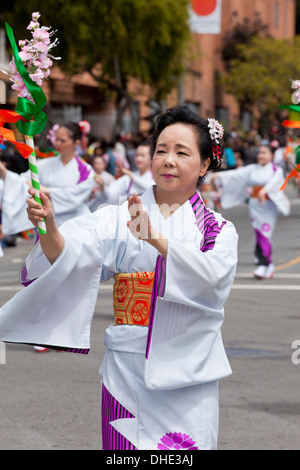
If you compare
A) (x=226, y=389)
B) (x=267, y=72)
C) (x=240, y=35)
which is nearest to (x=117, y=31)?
(x=226, y=389)

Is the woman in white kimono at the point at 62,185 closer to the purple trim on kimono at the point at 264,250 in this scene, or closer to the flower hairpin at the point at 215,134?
the purple trim on kimono at the point at 264,250

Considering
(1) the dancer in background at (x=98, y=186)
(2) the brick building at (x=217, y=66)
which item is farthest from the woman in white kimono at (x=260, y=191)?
(2) the brick building at (x=217, y=66)

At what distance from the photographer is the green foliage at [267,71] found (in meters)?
38.4

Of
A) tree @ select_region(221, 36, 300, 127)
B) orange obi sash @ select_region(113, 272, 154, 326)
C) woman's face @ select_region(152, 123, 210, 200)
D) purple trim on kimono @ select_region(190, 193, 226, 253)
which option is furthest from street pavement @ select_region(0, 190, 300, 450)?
tree @ select_region(221, 36, 300, 127)

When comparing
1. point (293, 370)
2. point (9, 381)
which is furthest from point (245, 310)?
point (9, 381)

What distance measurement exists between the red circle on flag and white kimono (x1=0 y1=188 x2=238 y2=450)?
17162 millimetres

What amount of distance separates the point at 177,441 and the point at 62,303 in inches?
24.4

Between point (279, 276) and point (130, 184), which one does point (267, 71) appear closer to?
point (279, 276)

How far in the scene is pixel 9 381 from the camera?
6.41 meters

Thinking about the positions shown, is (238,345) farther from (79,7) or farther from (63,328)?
(79,7)

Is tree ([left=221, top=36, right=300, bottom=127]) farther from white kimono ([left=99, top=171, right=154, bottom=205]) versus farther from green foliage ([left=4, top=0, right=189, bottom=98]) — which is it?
white kimono ([left=99, top=171, right=154, bottom=205])

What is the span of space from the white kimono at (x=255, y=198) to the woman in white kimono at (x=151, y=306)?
28.0 ft

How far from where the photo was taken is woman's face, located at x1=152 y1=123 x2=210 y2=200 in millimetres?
3389

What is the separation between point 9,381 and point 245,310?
11.3ft
